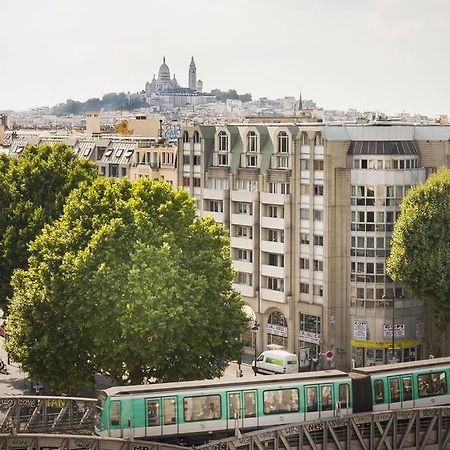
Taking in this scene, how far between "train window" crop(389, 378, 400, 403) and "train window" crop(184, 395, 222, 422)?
9.36 m

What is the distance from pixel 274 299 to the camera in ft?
307

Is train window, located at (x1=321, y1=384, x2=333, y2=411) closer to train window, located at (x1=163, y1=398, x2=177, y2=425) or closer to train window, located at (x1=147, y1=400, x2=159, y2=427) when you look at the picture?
train window, located at (x1=163, y1=398, x2=177, y2=425)

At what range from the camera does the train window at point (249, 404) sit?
60.1 meters

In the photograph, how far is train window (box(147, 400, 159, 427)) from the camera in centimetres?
5797

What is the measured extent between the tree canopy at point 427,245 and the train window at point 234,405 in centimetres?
2636

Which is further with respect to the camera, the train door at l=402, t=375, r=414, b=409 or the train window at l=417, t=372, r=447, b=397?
the train window at l=417, t=372, r=447, b=397

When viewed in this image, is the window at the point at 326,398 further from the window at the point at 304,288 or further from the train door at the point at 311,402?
the window at the point at 304,288

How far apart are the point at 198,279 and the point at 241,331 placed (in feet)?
14.9

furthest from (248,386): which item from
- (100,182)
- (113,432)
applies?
(100,182)

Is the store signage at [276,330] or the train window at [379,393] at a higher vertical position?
the train window at [379,393]

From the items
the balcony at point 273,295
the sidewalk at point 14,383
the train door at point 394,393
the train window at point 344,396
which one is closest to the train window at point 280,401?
the train window at point 344,396

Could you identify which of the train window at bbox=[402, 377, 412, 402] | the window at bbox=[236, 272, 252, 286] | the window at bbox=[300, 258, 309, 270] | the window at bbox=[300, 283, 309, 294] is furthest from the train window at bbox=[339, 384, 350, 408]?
the window at bbox=[236, 272, 252, 286]

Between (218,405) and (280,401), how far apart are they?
3.34 meters

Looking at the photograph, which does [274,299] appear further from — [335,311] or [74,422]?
[74,422]
